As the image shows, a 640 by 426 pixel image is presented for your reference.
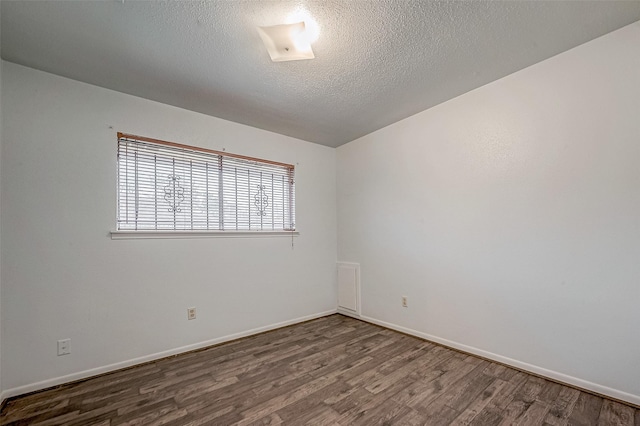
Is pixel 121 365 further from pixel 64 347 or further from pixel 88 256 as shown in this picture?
pixel 88 256

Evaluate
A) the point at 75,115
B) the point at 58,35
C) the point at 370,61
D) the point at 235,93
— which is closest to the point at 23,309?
the point at 75,115

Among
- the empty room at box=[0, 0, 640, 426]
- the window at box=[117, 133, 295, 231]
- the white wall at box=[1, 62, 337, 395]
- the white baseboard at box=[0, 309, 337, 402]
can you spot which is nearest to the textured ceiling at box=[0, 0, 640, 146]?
the empty room at box=[0, 0, 640, 426]

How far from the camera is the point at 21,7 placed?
1551 millimetres

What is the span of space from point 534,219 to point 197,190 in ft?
10.1

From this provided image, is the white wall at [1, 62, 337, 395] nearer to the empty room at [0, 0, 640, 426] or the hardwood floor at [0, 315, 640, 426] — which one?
the empty room at [0, 0, 640, 426]

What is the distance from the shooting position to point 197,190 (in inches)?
112

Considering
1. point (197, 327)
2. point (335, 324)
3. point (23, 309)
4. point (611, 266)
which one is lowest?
point (335, 324)

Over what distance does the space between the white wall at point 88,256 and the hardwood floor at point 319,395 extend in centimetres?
25

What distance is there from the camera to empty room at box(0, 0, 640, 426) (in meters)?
1.75

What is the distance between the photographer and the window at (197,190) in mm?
2486

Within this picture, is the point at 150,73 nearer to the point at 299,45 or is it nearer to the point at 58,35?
the point at 58,35

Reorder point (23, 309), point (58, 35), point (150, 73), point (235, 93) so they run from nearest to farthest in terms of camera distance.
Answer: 1. point (58, 35)
2. point (23, 309)
3. point (150, 73)
4. point (235, 93)

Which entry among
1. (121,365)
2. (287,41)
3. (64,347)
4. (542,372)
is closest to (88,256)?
(64,347)

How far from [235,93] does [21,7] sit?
132cm
